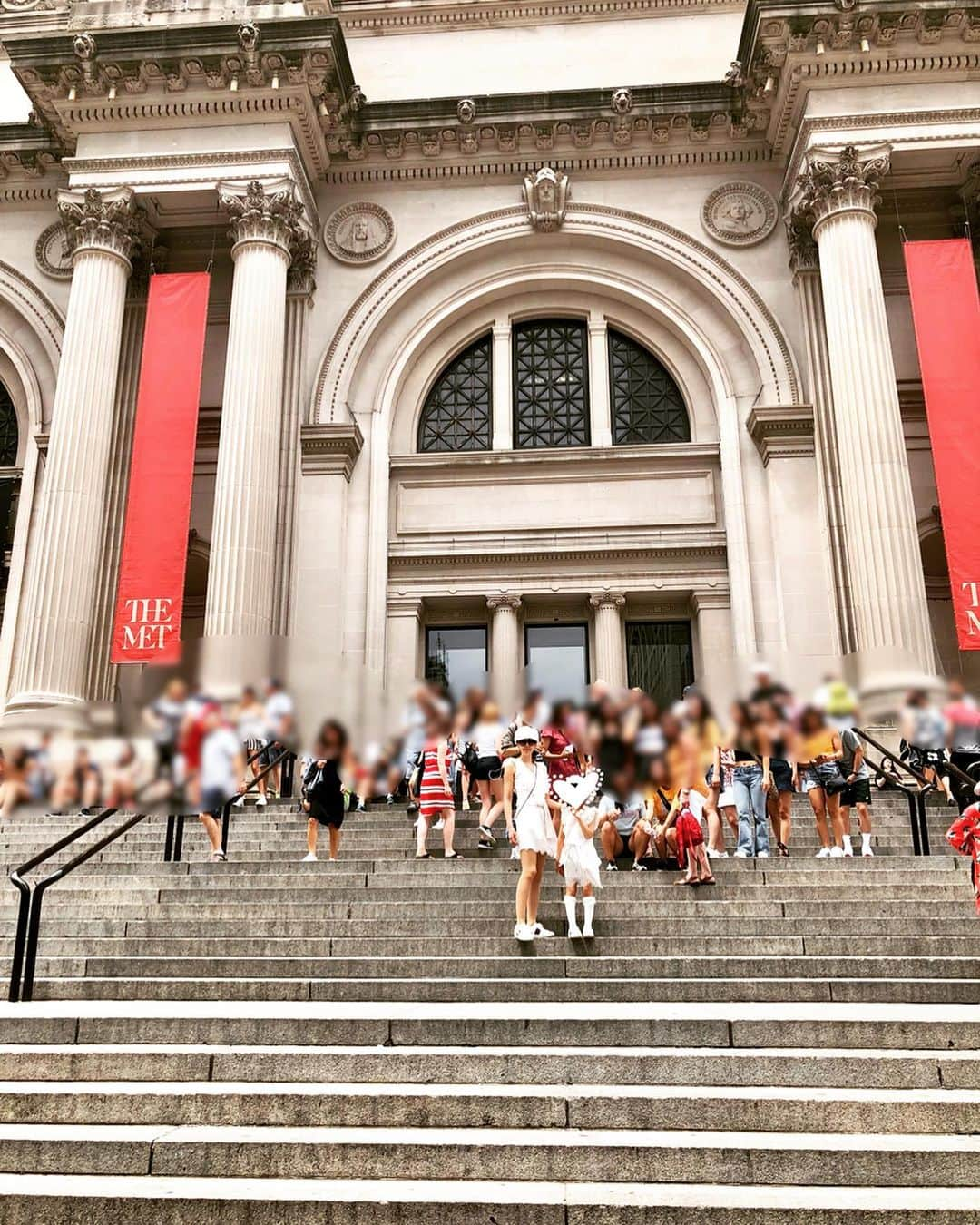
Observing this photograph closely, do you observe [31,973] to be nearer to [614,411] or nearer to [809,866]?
[809,866]

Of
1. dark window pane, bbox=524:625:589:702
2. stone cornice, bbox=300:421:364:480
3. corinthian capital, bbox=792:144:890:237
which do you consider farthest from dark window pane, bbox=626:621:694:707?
corinthian capital, bbox=792:144:890:237

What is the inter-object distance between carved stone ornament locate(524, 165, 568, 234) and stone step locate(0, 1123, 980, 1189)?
1789 cm

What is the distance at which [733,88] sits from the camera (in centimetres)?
1897

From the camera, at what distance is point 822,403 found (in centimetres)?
1784

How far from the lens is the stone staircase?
4816 mm

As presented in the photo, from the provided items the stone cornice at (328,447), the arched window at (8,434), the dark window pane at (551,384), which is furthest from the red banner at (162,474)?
the dark window pane at (551,384)

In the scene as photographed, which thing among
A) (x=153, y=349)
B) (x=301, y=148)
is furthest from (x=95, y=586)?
(x=301, y=148)

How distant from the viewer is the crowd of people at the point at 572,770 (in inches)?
83.7

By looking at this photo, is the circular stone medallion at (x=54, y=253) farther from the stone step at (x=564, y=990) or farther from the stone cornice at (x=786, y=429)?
the stone step at (x=564, y=990)

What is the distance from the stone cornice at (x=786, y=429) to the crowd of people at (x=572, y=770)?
6.46 metres

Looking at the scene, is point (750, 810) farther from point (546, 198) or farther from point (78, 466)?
point (546, 198)

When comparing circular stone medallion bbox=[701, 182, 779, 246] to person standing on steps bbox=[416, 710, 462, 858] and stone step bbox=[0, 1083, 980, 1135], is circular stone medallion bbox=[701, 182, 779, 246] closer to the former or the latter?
person standing on steps bbox=[416, 710, 462, 858]

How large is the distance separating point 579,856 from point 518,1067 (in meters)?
2.33

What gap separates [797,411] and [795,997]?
42.5 feet
